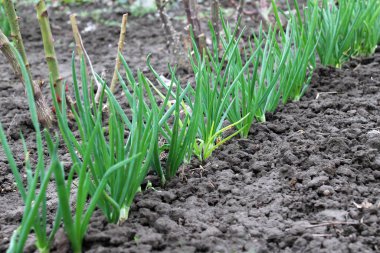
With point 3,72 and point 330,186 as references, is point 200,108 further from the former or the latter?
point 3,72

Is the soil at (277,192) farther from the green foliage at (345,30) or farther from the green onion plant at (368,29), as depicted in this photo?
the green onion plant at (368,29)

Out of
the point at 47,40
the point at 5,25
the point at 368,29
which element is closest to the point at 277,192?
the point at 47,40

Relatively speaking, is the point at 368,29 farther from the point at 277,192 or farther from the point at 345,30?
the point at 277,192

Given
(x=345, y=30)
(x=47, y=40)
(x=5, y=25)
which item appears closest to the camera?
(x=47, y=40)

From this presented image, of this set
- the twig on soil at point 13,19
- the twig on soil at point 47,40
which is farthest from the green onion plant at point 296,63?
the twig on soil at point 13,19

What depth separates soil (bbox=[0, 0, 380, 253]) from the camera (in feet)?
5.42

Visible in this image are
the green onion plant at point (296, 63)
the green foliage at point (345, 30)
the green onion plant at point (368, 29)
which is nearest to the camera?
the green onion plant at point (296, 63)

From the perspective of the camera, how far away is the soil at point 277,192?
5.42ft

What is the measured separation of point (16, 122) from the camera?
111 inches

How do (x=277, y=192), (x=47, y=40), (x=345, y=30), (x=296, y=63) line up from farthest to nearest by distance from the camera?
(x=345, y=30)
(x=47, y=40)
(x=296, y=63)
(x=277, y=192)

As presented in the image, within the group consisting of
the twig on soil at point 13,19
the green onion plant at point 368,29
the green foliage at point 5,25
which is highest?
the twig on soil at point 13,19

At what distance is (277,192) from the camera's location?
6.44 feet

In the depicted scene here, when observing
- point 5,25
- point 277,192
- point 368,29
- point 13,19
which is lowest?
point 277,192

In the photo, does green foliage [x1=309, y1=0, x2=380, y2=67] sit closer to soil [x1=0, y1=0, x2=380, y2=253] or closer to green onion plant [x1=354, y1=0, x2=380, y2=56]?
green onion plant [x1=354, y1=0, x2=380, y2=56]
